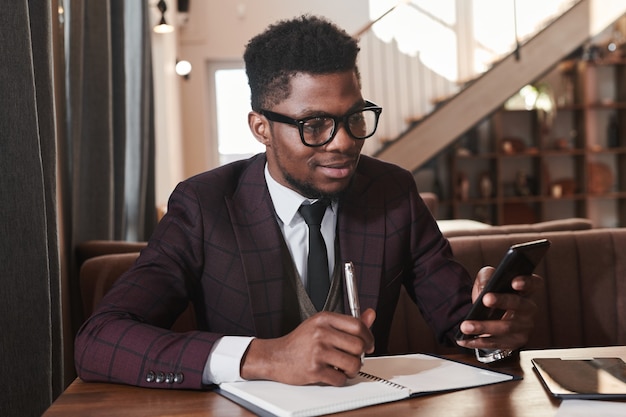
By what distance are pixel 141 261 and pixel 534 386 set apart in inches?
33.6

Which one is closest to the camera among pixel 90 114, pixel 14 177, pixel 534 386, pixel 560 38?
pixel 534 386

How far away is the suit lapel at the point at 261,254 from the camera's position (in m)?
1.73

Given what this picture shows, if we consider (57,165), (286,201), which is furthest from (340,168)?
(57,165)

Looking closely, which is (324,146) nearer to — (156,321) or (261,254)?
(261,254)

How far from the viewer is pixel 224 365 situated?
136 cm

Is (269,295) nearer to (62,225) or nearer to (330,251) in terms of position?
(330,251)

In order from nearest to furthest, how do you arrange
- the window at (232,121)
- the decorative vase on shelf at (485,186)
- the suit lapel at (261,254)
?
1. the suit lapel at (261,254)
2. the decorative vase on shelf at (485,186)
3. the window at (232,121)

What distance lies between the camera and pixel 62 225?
2.84 m

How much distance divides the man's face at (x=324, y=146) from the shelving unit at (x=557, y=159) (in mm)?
7244

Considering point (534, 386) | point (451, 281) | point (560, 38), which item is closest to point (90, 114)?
point (451, 281)

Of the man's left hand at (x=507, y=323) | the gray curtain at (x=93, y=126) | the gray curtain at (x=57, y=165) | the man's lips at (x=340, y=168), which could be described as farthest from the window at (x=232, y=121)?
the man's left hand at (x=507, y=323)

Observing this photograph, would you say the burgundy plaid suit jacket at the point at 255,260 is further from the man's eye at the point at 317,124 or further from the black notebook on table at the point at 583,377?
the black notebook on table at the point at 583,377

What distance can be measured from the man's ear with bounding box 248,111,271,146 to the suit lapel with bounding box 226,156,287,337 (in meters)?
0.11

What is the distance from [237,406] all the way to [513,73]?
7023mm
